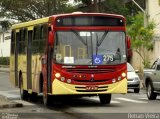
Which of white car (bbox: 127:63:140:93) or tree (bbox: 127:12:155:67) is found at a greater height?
tree (bbox: 127:12:155:67)

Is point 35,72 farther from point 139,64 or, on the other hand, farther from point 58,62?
point 139,64

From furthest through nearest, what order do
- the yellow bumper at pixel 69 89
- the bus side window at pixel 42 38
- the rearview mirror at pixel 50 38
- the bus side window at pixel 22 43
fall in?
the bus side window at pixel 22 43 → the bus side window at pixel 42 38 → the yellow bumper at pixel 69 89 → the rearview mirror at pixel 50 38

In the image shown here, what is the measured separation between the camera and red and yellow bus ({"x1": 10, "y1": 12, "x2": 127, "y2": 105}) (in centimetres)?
1944

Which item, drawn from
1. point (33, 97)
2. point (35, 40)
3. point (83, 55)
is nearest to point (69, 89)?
point (83, 55)

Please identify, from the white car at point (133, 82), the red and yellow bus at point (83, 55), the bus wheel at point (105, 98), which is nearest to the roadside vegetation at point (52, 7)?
the white car at point (133, 82)

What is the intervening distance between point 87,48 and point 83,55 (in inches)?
11.0

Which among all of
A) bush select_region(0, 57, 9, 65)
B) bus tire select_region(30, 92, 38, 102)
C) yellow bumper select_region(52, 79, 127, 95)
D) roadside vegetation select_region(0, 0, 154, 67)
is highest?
roadside vegetation select_region(0, 0, 154, 67)

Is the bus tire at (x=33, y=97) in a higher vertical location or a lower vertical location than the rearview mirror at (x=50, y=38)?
lower

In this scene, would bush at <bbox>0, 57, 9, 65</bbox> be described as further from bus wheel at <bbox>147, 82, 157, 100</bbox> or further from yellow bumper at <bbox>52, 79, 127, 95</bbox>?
yellow bumper at <bbox>52, 79, 127, 95</bbox>

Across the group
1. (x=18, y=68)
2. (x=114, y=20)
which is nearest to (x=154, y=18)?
(x=18, y=68)

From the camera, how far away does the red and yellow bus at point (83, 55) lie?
19438 mm

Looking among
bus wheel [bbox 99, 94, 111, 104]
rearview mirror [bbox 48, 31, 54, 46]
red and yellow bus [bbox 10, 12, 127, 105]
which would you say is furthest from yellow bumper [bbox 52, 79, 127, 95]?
bus wheel [bbox 99, 94, 111, 104]

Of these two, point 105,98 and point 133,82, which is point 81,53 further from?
point 133,82

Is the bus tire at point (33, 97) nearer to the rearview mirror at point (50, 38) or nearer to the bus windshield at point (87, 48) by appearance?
the bus windshield at point (87, 48)
